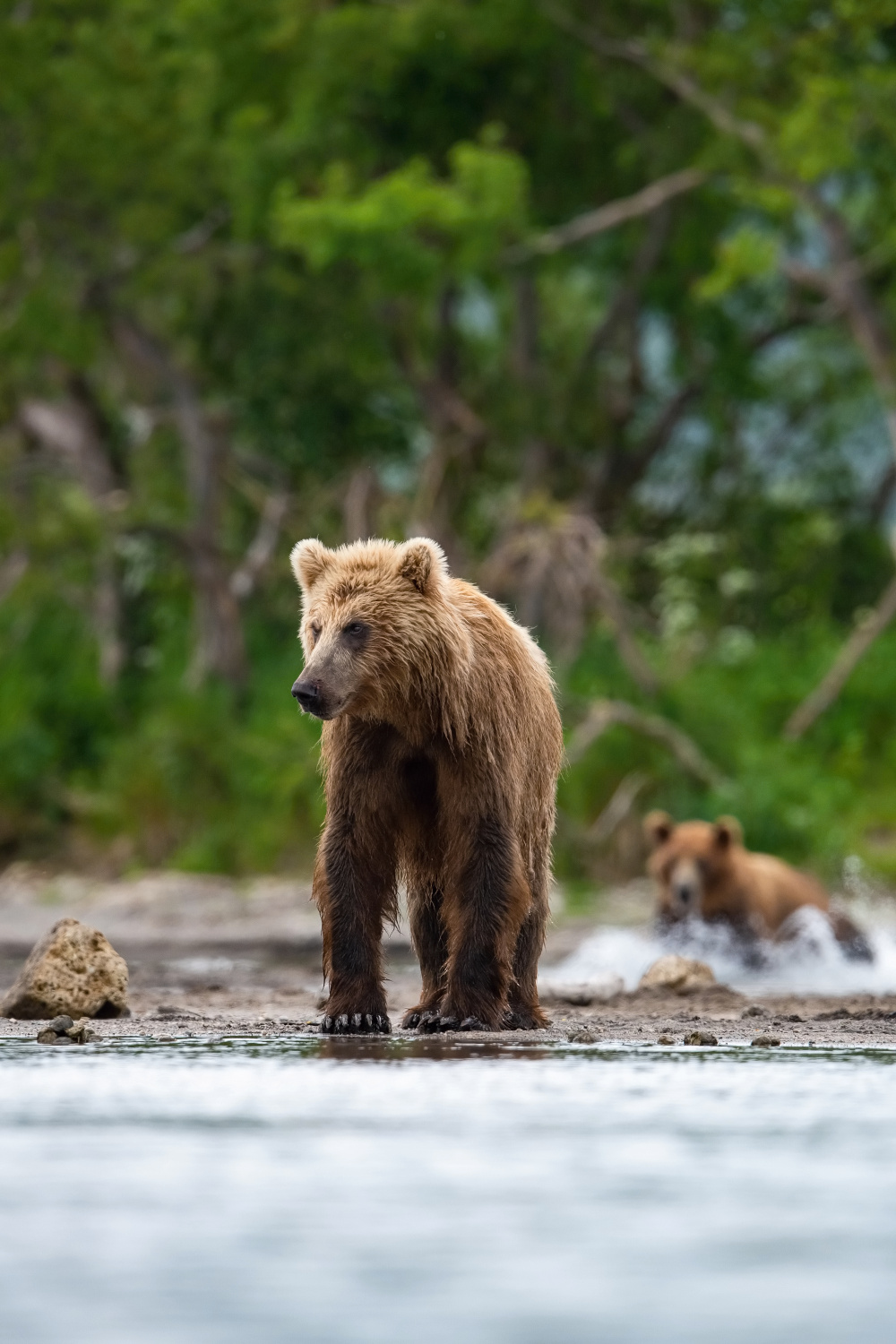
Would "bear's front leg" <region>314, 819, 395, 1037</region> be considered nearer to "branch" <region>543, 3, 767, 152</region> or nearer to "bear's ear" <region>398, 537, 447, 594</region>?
"bear's ear" <region>398, 537, 447, 594</region>

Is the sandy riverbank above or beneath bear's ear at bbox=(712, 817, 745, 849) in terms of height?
beneath

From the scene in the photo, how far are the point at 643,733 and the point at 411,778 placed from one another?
991 centimetres

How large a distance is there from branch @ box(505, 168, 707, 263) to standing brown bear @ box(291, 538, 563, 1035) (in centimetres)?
1113

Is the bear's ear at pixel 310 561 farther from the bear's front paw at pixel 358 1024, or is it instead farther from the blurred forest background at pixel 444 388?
the blurred forest background at pixel 444 388

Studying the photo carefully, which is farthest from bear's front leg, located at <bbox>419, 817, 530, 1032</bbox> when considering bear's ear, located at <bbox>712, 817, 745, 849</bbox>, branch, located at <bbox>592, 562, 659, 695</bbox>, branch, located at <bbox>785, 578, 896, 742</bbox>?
branch, located at <bbox>785, 578, 896, 742</bbox>

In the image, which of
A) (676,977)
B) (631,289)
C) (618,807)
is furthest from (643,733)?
(676,977)

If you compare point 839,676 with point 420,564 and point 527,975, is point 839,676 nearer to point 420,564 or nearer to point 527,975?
point 527,975

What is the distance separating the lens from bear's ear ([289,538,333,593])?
23.9 feet

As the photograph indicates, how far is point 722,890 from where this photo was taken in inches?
500

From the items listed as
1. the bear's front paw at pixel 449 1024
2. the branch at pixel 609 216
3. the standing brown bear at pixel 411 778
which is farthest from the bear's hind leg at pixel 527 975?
the branch at pixel 609 216

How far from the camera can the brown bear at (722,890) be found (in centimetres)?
1252

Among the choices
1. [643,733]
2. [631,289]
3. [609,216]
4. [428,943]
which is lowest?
[428,943]

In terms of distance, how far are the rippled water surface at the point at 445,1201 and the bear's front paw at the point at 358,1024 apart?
2.06ft

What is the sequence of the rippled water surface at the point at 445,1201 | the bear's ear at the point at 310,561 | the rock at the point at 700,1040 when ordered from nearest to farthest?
the rippled water surface at the point at 445,1201
the rock at the point at 700,1040
the bear's ear at the point at 310,561
